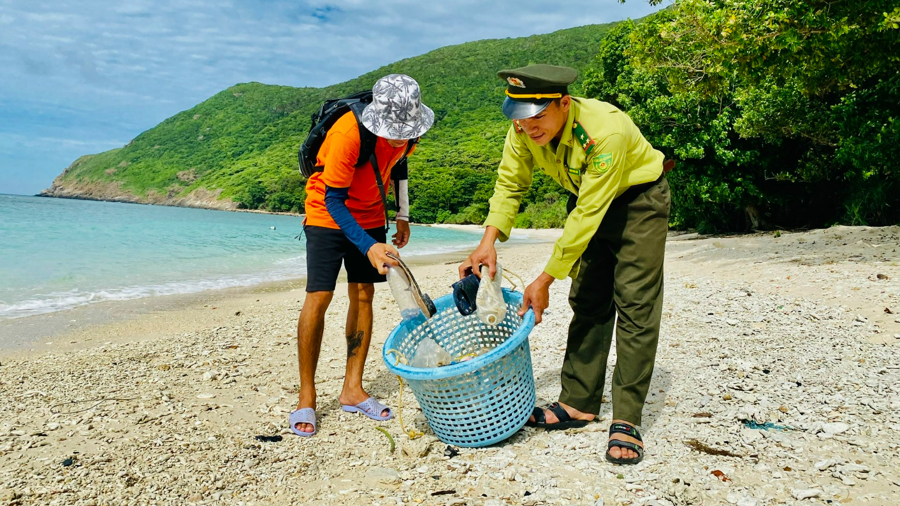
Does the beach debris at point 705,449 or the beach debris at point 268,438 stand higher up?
the beach debris at point 705,449

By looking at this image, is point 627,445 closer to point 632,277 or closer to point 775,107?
point 632,277

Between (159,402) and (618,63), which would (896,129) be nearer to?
(159,402)

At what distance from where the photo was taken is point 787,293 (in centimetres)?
639

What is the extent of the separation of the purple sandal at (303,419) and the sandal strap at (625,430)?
1.82 m

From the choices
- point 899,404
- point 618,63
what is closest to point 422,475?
point 899,404

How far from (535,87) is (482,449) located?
196cm

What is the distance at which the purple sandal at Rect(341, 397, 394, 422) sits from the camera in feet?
12.3

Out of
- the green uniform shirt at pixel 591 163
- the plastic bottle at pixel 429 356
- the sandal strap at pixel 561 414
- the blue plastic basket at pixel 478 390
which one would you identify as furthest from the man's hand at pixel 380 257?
the sandal strap at pixel 561 414

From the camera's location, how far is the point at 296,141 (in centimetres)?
8725

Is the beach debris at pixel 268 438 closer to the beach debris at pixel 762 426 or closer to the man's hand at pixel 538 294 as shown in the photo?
the man's hand at pixel 538 294

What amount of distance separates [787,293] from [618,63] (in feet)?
62.0

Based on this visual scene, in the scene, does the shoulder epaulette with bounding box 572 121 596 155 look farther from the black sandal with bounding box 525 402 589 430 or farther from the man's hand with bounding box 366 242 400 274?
the black sandal with bounding box 525 402 589 430

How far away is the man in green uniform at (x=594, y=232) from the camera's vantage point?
8.95ft

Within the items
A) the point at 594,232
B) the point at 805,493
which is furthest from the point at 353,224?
the point at 805,493
